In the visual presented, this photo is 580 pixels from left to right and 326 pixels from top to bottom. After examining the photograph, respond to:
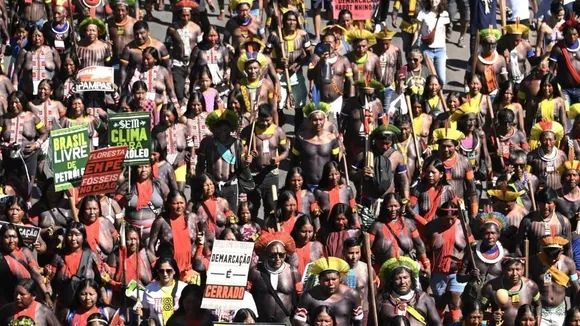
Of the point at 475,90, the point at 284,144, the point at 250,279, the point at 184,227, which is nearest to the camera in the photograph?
the point at 250,279

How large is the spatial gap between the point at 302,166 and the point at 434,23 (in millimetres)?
4608

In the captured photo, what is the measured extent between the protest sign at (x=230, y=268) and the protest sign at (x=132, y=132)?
2566 millimetres

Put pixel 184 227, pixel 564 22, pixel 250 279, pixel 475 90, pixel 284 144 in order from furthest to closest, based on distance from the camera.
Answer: pixel 564 22
pixel 475 90
pixel 284 144
pixel 184 227
pixel 250 279

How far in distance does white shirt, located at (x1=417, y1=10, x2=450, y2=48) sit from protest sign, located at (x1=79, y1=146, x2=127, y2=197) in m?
7.75

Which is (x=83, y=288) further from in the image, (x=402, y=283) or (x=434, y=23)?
(x=434, y=23)

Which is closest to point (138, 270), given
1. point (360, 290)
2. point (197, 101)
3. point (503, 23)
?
point (360, 290)

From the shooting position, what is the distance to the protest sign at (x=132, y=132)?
24.4 m

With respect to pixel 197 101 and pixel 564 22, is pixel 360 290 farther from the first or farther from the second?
pixel 564 22

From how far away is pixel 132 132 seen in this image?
24438 mm

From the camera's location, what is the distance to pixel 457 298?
24.0 metres

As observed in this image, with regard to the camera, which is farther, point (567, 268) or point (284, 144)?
point (284, 144)

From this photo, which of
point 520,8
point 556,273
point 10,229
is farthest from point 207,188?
point 520,8

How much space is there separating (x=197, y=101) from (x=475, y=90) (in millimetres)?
3512

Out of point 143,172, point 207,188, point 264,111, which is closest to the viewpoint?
point 207,188
